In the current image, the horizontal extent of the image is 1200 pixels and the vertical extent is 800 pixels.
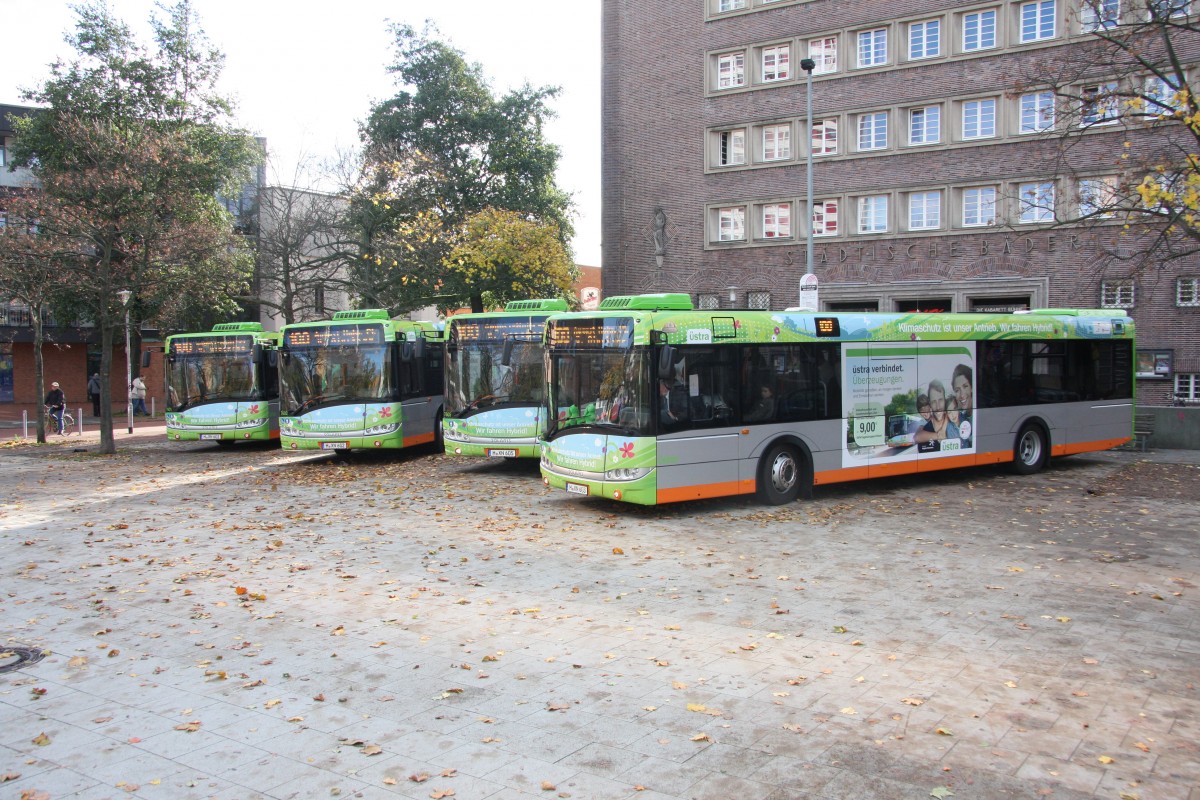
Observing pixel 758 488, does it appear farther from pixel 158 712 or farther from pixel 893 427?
pixel 158 712

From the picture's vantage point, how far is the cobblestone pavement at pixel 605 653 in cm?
497

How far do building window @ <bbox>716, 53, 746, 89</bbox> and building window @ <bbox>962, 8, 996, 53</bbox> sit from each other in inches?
299

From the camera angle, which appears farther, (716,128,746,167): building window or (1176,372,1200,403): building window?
(716,128,746,167): building window

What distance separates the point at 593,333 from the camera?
524 inches

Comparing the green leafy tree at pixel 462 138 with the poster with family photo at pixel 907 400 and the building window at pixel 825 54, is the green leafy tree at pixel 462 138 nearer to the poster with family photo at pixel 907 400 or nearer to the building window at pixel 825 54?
the building window at pixel 825 54

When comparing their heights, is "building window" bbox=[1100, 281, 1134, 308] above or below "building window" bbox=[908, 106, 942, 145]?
below

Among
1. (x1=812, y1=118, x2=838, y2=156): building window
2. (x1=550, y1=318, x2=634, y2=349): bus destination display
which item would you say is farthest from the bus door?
(x1=812, y1=118, x2=838, y2=156): building window

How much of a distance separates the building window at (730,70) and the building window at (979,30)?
7604mm

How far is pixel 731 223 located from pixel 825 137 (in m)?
4.44

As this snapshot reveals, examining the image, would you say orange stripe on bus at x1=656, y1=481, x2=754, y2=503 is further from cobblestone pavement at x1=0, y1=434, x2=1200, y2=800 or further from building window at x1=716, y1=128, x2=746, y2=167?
building window at x1=716, y1=128, x2=746, y2=167

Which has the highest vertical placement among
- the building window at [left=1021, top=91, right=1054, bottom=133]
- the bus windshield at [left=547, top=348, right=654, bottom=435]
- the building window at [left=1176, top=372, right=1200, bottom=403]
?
the building window at [left=1021, top=91, right=1054, bottom=133]

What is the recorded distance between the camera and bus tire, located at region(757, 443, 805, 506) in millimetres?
13695

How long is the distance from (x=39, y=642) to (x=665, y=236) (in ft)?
101

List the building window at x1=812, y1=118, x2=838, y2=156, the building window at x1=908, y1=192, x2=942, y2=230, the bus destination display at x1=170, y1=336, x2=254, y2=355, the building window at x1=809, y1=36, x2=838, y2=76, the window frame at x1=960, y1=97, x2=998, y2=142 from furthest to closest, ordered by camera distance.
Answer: the building window at x1=812, y1=118, x2=838, y2=156 → the building window at x1=809, y1=36, x2=838, y2=76 → the building window at x1=908, y1=192, x2=942, y2=230 → the window frame at x1=960, y1=97, x2=998, y2=142 → the bus destination display at x1=170, y1=336, x2=254, y2=355
